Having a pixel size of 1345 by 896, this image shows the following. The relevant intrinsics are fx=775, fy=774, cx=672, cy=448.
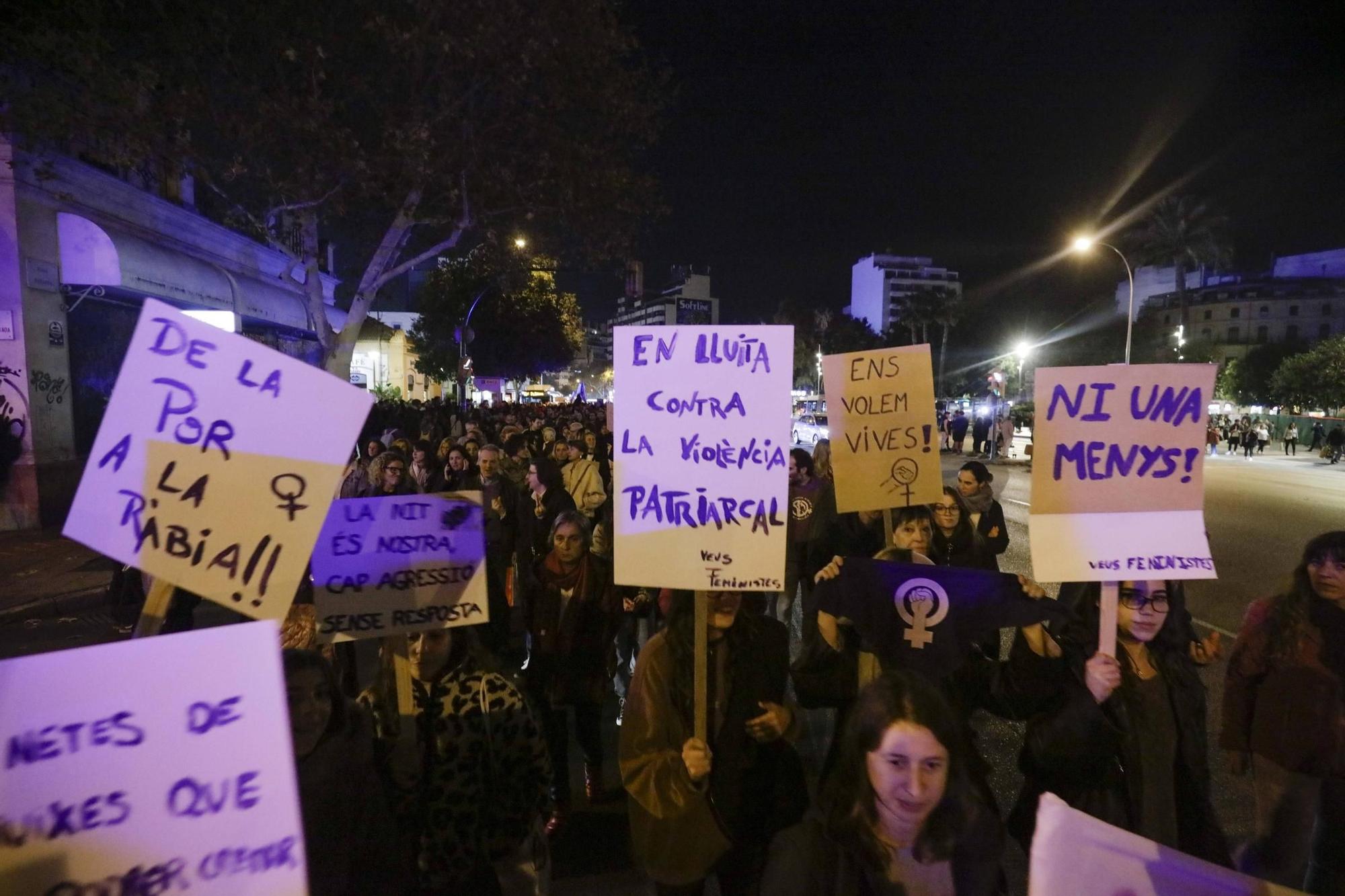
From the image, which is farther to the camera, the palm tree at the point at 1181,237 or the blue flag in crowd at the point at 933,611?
the palm tree at the point at 1181,237

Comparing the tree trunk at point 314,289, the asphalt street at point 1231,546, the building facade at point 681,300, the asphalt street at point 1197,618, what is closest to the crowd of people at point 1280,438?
the asphalt street at point 1231,546

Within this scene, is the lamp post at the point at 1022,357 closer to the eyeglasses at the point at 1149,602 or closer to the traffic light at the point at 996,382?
the traffic light at the point at 996,382

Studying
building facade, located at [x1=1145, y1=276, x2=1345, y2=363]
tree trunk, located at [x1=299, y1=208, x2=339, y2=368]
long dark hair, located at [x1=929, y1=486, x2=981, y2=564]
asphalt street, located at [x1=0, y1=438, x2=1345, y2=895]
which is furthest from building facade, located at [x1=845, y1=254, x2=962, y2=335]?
long dark hair, located at [x1=929, y1=486, x2=981, y2=564]

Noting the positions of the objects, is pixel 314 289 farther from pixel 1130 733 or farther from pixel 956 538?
pixel 1130 733

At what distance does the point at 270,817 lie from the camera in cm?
157

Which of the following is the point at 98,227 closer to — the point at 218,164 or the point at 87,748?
the point at 218,164

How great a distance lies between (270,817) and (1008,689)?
7.91 feet

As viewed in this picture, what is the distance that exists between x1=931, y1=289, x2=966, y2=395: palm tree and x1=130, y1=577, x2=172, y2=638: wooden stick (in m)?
64.4

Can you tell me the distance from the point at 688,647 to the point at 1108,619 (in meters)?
1.37

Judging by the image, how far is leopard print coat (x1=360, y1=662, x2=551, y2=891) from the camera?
2.52 m

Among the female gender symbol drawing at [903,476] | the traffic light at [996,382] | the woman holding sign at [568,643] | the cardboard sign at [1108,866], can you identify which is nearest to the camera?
the cardboard sign at [1108,866]

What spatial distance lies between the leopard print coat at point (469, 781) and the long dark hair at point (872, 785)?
1.04 meters

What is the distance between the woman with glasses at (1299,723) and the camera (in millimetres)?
2764

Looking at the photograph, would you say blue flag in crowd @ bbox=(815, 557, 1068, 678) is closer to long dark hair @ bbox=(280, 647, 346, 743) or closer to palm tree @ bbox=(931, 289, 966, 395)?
long dark hair @ bbox=(280, 647, 346, 743)
